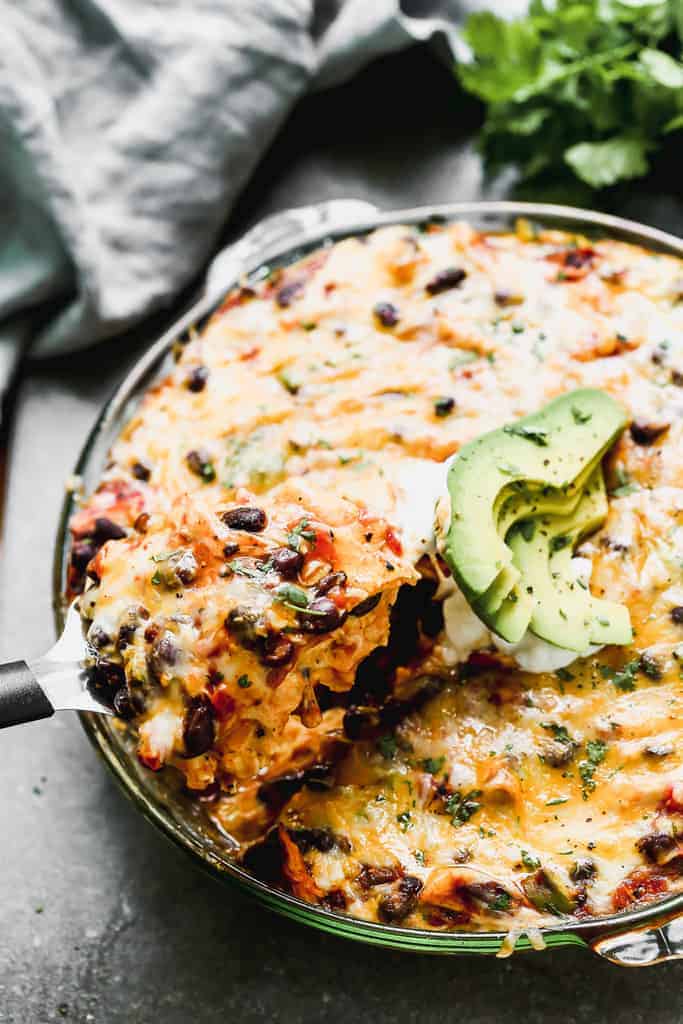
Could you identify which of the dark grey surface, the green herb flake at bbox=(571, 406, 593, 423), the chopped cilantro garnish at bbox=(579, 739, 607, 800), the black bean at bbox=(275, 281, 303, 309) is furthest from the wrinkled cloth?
the chopped cilantro garnish at bbox=(579, 739, 607, 800)

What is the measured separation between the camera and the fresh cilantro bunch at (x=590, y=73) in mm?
3912

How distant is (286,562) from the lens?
2531 millimetres

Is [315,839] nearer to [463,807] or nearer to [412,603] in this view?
[463,807]

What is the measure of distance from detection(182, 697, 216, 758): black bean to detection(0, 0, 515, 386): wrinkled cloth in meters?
2.07

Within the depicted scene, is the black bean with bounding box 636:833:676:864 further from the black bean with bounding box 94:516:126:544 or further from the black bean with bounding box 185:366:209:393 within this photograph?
the black bean with bounding box 185:366:209:393

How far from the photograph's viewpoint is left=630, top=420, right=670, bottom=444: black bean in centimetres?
298

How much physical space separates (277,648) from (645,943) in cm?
115

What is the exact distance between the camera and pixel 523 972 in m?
3.26

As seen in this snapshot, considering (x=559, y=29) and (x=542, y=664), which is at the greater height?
(x=559, y=29)

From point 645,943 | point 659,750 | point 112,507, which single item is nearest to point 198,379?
point 112,507

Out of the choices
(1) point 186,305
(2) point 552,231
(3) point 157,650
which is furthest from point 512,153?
(3) point 157,650

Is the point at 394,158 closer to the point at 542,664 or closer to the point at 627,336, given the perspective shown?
the point at 627,336

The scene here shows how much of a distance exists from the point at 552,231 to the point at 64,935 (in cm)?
264

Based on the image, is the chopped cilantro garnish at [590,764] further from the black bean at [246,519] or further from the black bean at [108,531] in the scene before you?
the black bean at [108,531]
